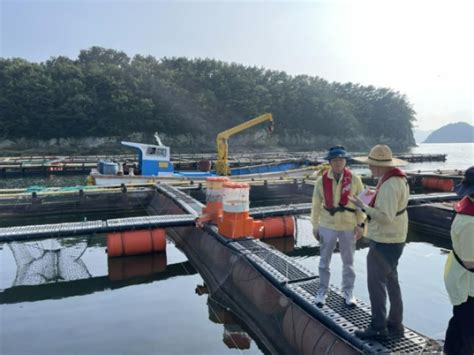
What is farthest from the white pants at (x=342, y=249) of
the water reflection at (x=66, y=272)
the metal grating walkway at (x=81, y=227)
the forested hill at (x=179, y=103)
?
the forested hill at (x=179, y=103)

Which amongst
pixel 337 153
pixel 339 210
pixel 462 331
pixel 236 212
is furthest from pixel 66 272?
pixel 462 331

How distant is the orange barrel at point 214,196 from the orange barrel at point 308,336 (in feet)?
13.7

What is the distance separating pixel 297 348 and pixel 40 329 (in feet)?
15.5

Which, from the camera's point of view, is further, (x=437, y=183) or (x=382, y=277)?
(x=437, y=183)

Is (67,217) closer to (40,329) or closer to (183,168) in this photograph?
(40,329)

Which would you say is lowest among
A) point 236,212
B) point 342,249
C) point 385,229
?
point 236,212

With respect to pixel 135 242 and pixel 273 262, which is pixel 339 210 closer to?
pixel 273 262

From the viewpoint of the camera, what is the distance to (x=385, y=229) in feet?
12.3

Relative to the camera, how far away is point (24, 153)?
4788cm

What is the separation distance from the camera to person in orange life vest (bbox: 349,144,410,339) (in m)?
3.68

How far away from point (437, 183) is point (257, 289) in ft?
65.7

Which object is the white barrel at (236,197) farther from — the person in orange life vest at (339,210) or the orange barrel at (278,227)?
the orange barrel at (278,227)

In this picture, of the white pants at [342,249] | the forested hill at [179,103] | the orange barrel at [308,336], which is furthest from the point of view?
the forested hill at [179,103]

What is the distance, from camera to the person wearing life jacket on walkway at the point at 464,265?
3.09 meters
